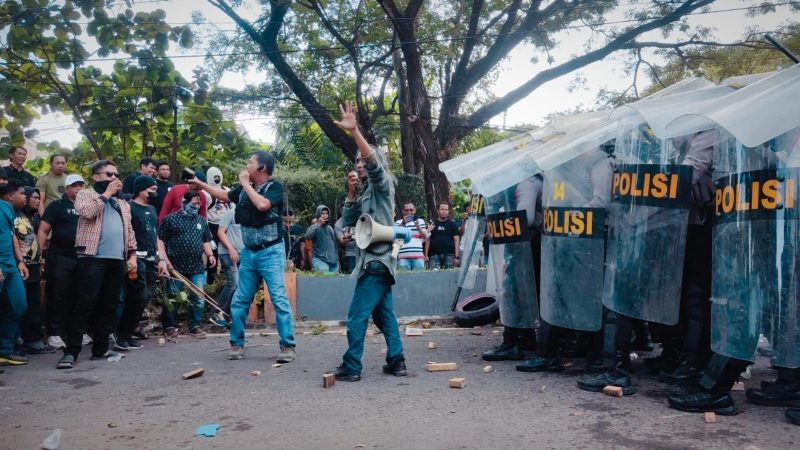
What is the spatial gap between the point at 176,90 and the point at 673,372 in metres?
10.1

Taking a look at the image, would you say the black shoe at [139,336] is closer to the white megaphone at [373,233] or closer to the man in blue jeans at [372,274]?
the man in blue jeans at [372,274]

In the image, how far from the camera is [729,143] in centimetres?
434

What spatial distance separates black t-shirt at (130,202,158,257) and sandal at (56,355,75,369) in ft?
5.20

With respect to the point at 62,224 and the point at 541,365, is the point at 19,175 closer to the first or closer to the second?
the point at 62,224

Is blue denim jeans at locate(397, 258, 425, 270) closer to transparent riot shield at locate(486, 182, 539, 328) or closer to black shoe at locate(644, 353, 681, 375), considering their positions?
transparent riot shield at locate(486, 182, 539, 328)

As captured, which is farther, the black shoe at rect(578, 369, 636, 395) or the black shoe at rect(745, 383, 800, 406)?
the black shoe at rect(578, 369, 636, 395)

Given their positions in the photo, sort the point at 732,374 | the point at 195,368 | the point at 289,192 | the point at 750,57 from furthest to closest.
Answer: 1. the point at 750,57
2. the point at 289,192
3. the point at 195,368
4. the point at 732,374

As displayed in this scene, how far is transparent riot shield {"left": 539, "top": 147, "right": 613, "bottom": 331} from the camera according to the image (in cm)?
524

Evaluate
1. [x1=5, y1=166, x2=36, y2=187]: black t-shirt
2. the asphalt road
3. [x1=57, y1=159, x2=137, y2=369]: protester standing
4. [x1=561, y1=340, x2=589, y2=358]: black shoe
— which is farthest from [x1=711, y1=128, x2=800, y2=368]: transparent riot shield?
[x1=5, y1=166, x2=36, y2=187]: black t-shirt

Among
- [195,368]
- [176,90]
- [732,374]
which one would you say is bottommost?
[195,368]

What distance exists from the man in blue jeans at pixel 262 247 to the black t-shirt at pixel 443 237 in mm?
5639

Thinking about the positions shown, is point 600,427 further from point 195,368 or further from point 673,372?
point 195,368

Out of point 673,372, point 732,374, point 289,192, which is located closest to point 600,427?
point 732,374

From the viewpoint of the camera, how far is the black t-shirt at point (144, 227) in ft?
24.7
